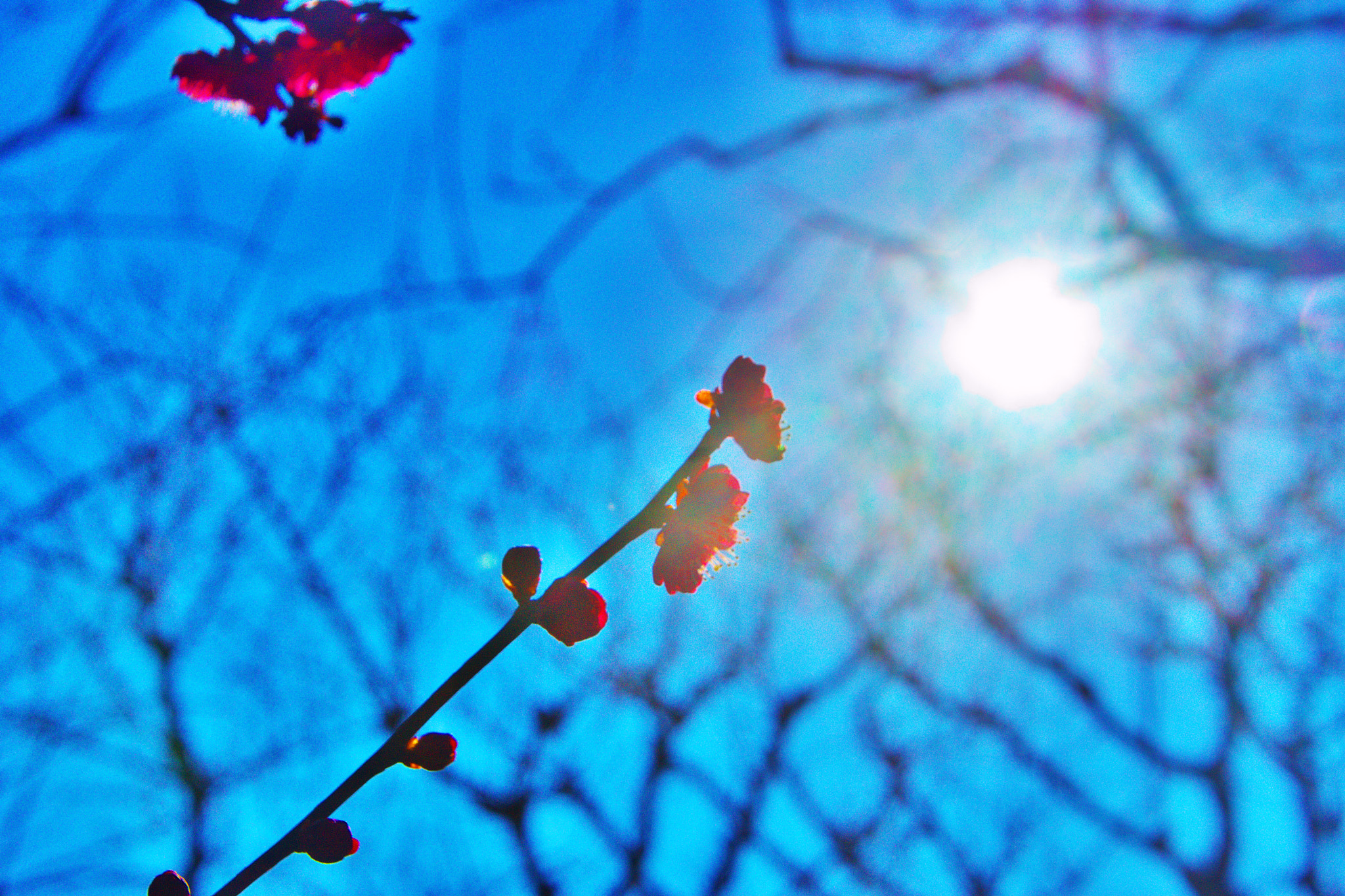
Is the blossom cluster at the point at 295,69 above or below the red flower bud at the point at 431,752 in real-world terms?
above

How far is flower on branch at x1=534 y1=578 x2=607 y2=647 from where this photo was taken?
96cm

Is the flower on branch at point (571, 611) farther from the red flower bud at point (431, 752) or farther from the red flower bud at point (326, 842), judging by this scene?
the red flower bud at point (326, 842)

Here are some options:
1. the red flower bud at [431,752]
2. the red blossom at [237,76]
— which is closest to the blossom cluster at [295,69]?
the red blossom at [237,76]

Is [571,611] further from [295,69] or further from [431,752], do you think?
[295,69]

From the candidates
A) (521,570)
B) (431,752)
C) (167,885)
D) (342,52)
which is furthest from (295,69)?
(167,885)

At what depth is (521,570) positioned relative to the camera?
99 cm

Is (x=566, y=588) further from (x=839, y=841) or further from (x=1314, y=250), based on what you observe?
(x=839, y=841)

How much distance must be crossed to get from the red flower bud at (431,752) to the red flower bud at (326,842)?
129 millimetres

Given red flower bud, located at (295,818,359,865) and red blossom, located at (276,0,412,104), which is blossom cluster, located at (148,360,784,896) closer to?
red flower bud, located at (295,818,359,865)

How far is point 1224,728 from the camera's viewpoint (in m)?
5.68

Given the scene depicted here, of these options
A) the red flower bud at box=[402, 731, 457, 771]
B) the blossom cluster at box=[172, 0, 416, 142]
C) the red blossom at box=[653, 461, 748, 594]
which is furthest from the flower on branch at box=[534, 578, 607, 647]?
the blossom cluster at box=[172, 0, 416, 142]

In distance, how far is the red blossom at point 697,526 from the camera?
0.98 metres

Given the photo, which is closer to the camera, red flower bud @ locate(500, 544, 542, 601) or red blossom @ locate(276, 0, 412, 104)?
red flower bud @ locate(500, 544, 542, 601)

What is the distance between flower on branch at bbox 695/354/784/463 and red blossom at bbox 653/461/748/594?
0.07 metres
